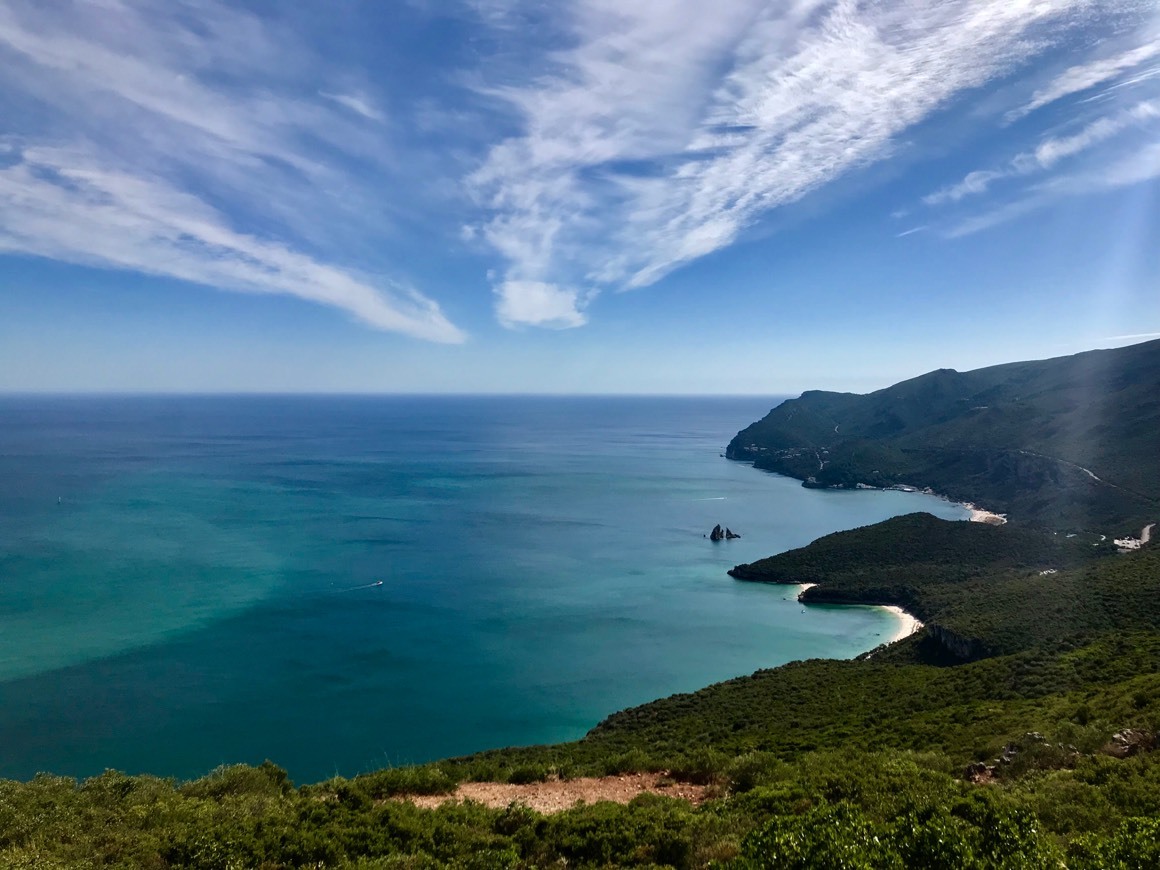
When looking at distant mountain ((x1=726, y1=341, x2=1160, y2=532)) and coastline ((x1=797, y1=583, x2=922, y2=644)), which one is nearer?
coastline ((x1=797, y1=583, x2=922, y2=644))

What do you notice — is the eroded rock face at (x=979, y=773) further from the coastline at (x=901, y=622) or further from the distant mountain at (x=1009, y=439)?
the distant mountain at (x=1009, y=439)

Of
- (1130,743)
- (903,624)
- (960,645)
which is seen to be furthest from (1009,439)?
(1130,743)

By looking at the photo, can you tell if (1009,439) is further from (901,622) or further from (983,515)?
(901,622)

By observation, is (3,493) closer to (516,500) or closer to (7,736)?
(516,500)

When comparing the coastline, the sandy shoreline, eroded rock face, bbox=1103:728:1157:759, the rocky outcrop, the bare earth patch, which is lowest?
the coastline

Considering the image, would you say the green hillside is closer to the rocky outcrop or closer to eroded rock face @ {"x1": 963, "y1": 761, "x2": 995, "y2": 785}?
eroded rock face @ {"x1": 963, "y1": 761, "x2": 995, "y2": 785}

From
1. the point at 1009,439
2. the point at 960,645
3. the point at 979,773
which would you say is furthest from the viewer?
the point at 1009,439

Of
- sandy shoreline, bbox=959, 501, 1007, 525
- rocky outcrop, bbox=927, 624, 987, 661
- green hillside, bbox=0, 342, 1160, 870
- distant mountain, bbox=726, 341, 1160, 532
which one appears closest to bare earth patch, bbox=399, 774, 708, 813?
green hillside, bbox=0, 342, 1160, 870
